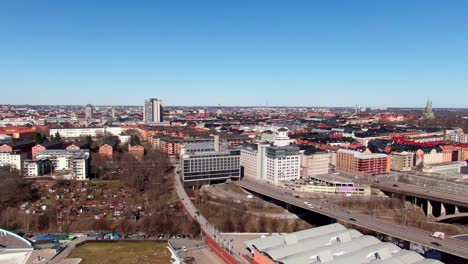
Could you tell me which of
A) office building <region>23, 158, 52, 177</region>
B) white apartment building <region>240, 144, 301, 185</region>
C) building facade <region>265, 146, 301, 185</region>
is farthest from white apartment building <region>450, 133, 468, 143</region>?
office building <region>23, 158, 52, 177</region>

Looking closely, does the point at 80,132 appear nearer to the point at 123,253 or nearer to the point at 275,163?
the point at 275,163

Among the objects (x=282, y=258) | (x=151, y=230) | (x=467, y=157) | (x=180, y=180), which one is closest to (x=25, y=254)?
(x=151, y=230)

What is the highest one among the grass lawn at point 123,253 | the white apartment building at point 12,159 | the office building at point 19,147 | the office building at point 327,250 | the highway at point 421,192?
the office building at point 19,147

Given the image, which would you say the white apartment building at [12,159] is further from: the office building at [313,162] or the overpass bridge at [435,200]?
the overpass bridge at [435,200]

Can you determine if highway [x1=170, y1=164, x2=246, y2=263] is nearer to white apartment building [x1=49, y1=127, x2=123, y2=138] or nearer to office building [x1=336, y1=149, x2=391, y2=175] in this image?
office building [x1=336, y1=149, x2=391, y2=175]

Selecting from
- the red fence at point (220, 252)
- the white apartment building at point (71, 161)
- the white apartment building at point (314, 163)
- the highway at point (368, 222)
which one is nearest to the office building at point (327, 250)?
the red fence at point (220, 252)

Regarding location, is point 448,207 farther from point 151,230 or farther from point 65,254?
point 65,254

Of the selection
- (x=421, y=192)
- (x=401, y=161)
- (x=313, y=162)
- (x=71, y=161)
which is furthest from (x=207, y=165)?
(x=401, y=161)
